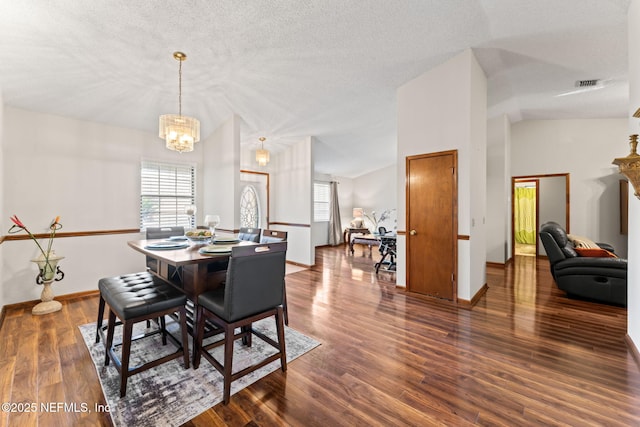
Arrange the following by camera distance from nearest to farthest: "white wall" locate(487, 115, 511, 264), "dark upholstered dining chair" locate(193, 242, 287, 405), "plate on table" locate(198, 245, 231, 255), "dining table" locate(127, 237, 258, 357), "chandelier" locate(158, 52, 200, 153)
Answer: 1. "dark upholstered dining chair" locate(193, 242, 287, 405)
2. "dining table" locate(127, 237, 258, 357)
3. "plate on table" locate(198, 245, 231, 255)
4. "chandelier" locate(158, 52, 200, 153)
5. "white wall" locate(487, 115, 511, 264)

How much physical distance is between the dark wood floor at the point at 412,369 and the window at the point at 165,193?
60.9 inches

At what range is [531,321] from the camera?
2.93 m

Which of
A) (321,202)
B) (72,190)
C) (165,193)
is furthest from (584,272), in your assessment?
(72,190)

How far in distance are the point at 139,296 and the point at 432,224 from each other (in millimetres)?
3294

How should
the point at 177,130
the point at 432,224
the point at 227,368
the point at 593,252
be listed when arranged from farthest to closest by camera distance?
the point at 593,252, the point at 432,224, the point at 177,130, the point at 227,368

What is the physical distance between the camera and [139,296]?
198 cm

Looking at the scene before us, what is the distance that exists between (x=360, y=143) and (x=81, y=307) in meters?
5.60

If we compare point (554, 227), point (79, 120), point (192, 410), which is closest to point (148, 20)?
point (79, 120)

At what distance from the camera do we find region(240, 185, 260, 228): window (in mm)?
6316

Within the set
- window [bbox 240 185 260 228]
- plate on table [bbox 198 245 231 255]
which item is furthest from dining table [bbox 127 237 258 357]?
window [bbox 240 185 260 228]

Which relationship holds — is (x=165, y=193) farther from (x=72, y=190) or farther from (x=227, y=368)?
(x=227, y=368)

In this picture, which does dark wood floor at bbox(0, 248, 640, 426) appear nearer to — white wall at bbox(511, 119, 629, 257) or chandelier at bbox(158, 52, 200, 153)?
chandelier at bbox(158, 52, 200, 153)

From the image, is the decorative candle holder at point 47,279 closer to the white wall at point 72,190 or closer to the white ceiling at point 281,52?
the white wall at point 72,190

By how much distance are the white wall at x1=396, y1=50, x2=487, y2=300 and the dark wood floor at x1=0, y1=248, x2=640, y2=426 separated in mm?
696
